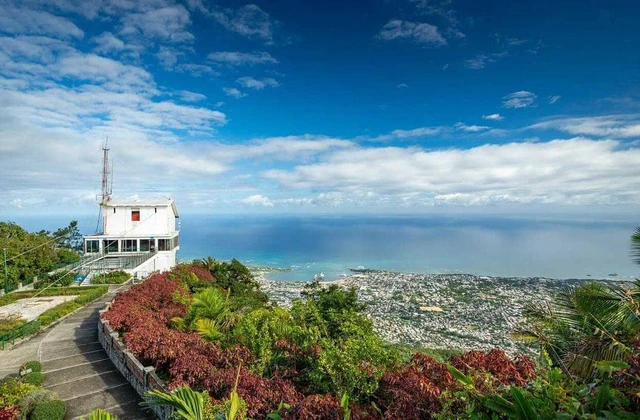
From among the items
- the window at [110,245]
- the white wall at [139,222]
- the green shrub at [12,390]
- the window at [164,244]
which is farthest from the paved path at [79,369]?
the white wall at [139,222]

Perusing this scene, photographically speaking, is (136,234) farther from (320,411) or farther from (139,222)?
(320,411)

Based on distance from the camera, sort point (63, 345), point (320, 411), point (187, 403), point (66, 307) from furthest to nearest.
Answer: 1. point (66, 307)
2. point (63, 345)
3. point (187, 403)
4. point (320, 411)

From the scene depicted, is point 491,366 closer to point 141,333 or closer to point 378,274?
point 141,333

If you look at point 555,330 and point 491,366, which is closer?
point 491,366

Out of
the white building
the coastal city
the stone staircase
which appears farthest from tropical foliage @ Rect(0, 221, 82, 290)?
the coastal city

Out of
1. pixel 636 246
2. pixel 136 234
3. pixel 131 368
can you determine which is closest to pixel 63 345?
pixel 131 368

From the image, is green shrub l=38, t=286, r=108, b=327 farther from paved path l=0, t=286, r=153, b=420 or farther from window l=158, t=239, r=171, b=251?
window l=158, t=239, r=171, b=251

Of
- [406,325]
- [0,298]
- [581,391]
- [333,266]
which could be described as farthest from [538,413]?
[333,266]
